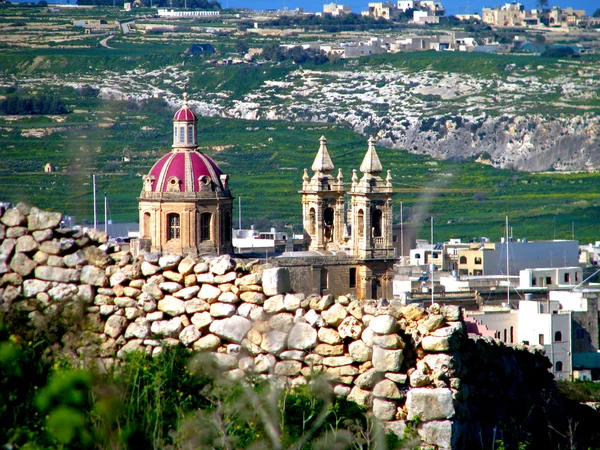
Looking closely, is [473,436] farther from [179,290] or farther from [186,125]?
[186,125]

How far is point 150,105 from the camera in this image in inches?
4264

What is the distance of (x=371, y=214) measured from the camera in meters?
60.4

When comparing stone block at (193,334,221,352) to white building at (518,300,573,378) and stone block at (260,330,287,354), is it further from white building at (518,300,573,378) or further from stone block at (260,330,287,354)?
white building at (518,300,573,378)

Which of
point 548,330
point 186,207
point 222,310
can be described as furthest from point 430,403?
point 186,207

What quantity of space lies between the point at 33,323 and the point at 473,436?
2.91 metres

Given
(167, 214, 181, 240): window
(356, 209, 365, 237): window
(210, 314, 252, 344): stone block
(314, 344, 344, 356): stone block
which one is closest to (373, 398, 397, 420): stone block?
(314, 344, 344, 356): stone block

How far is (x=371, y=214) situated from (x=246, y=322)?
51.0 meters

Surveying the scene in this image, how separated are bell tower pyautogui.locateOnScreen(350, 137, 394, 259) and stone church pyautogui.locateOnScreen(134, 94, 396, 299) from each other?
0.04 meters

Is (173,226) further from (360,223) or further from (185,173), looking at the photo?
(360,223)

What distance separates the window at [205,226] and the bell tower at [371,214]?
24.2 feet

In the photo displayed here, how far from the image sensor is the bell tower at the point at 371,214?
197ft

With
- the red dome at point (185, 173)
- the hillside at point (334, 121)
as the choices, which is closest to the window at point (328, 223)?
Answer: the red dome at point (185, 173)

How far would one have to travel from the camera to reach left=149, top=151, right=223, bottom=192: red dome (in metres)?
55.5

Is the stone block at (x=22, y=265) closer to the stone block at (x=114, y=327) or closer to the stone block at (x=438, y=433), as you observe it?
the stone block at (x=114, y=327)
